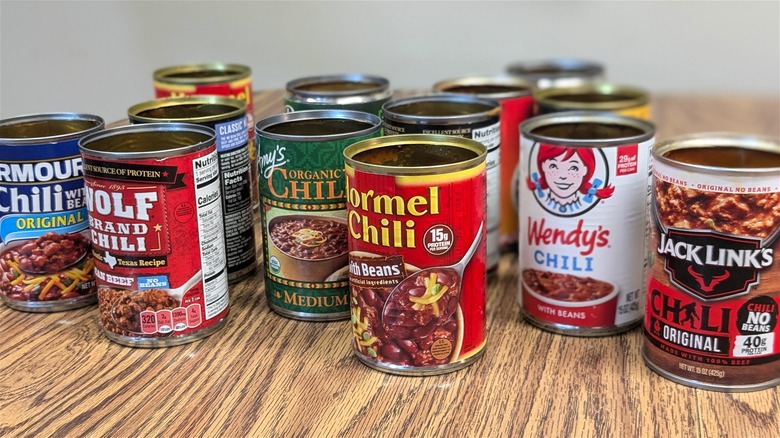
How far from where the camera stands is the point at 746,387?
931 millimetres

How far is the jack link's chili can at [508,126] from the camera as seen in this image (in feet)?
4.34

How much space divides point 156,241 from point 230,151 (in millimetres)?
214

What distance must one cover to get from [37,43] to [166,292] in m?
0.82

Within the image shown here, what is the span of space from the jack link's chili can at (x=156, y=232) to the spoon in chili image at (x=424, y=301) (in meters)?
0.25

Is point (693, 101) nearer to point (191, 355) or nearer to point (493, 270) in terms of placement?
point (493, 270)

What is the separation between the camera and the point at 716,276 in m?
0.90

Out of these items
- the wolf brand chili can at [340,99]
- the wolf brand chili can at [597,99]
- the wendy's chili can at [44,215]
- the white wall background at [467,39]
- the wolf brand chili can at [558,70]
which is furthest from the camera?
the white wall background at [467,39]

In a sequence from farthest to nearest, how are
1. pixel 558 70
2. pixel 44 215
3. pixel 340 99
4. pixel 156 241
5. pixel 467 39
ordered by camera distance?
1. pixel 467 39
2. pixel 558 70
3. pixel 340 99
4. pixel 44 215
5. pixel 156 241

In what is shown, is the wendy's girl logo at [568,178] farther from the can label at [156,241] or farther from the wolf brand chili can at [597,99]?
the can label at [156,241]

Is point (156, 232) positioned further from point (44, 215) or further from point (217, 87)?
point (217, 87)

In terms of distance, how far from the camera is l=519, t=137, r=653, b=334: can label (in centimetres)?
101

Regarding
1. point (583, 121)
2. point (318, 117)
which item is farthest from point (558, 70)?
point (318, 117)

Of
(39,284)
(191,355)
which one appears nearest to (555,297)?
(191,355)

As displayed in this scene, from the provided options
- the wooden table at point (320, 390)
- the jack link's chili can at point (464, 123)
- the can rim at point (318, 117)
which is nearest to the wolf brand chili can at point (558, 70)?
the jack link's chili can at point (464, 123)
